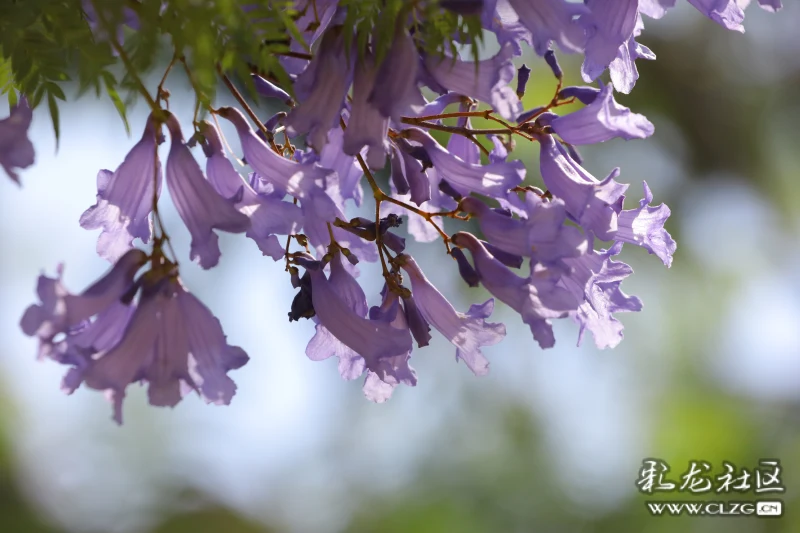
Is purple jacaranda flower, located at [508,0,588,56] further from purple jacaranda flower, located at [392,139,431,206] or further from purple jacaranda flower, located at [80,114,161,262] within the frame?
purple jacaranda flower, located at [80,114,161,262]

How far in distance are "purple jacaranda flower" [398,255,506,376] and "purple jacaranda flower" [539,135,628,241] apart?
0.30 ft

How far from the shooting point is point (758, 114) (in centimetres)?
400

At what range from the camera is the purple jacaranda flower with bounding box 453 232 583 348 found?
45 cm

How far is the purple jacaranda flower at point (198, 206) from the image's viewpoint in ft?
1.48

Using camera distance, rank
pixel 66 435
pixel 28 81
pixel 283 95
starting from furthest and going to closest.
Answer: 1. pixel 66 435
2. pixel 283 95
3. pixel 28 81

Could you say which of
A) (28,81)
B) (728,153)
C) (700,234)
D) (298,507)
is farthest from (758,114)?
(28,81)

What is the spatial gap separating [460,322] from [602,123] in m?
0.16

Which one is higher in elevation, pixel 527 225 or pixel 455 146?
pixel 455 146

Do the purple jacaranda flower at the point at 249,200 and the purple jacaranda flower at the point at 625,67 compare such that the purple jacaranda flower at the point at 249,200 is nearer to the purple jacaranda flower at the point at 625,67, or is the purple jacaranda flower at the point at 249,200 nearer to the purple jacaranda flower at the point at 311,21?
the purple jacaranda flower at the point at 311,21

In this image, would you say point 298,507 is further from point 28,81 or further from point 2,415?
point 28,81

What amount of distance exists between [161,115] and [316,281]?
0.44 ft

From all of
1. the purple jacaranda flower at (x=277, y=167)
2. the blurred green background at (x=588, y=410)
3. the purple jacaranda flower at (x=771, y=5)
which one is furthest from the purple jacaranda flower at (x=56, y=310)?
the blurred green background at (x=588, y=410)

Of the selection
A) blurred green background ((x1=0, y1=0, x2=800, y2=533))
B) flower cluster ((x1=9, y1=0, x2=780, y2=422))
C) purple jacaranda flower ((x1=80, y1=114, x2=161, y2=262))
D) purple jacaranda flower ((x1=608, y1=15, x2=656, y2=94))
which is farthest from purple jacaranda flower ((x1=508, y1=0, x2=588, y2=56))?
blurred green background ((x1=0, y1=0, x2=800, y2=533))

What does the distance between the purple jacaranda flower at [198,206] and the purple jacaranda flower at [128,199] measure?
0.01 meters
